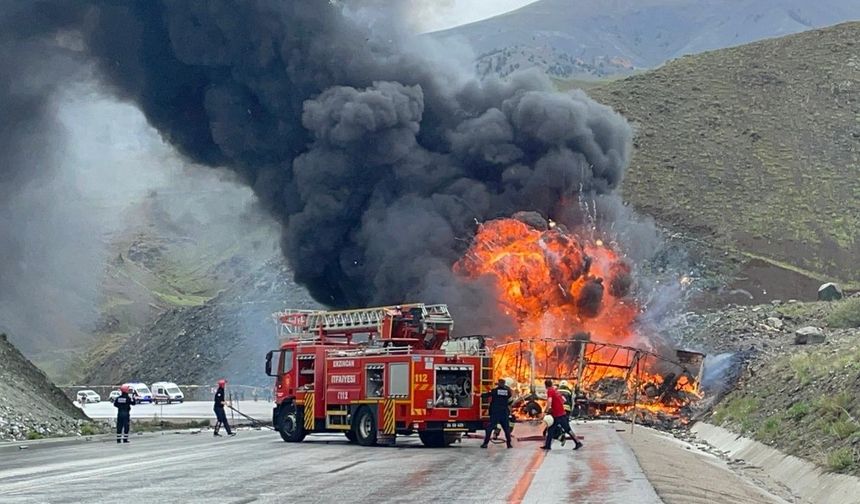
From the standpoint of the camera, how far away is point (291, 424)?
31.2 meters

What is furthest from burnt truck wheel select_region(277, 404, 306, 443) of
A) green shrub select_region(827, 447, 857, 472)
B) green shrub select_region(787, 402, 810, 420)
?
green shrub select_region(827, 447, 857, 472)

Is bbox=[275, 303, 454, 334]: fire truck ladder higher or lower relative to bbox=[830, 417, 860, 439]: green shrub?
higher

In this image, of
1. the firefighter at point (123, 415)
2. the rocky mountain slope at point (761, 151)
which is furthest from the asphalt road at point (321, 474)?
the rocky mountain slope at point (761, 151)

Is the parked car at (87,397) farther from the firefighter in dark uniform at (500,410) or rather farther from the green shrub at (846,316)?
the green shrub at (846,316)

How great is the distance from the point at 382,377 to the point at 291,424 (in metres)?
4.18

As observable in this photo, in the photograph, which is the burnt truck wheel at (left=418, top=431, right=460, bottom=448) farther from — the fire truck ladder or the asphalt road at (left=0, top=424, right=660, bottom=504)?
the fire truck ladder

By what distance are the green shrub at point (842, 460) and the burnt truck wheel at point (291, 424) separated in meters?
16.0

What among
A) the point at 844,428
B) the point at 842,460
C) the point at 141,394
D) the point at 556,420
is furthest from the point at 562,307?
the point at 141,394

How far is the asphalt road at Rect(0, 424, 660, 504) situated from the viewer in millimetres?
15586

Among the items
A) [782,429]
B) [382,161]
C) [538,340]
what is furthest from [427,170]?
[782,429]

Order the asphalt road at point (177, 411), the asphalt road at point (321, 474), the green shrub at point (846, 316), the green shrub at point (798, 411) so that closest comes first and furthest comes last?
the asphalt road at point (321, 474) < the green shrub at point (798, 411) < the green shrub at point (846, 316) < the asphalt road at point (177, 411)

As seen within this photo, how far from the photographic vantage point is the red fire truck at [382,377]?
27.9 m

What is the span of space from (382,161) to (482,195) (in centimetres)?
400

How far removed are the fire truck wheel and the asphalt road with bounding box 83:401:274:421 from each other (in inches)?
702
